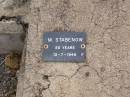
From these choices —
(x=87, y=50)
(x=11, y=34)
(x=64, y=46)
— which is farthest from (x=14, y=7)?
(x=87, y=50)

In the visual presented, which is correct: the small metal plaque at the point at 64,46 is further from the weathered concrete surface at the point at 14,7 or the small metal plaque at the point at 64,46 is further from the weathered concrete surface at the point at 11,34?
the weathered concrete surface at the point at 14,7

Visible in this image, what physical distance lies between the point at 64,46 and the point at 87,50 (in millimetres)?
182

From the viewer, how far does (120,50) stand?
277 centimetres

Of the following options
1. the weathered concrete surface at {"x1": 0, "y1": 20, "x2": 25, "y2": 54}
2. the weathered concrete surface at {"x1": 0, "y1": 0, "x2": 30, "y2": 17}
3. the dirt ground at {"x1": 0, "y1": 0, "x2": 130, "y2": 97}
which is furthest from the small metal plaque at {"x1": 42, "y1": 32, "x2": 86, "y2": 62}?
the weathered concrete surface at {"x1": 0, "y1": 0, "x2": 30, "y2": 17}

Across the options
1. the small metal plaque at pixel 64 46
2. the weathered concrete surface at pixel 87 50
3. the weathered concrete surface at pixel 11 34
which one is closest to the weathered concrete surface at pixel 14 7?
the weathered concrete surface at pixel 11 34

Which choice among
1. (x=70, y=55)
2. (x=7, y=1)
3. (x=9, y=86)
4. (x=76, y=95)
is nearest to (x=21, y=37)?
(x=7, y=1)

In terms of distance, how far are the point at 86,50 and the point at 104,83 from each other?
0.29m

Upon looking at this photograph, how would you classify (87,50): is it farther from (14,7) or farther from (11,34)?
(14,7)

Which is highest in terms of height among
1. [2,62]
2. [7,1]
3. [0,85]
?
[7,1]

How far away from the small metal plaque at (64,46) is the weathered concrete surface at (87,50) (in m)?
0.04

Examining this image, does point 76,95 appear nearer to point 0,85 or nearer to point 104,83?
point 104,83

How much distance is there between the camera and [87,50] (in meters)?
2.77

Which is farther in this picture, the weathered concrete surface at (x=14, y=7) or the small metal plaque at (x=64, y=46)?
the weathered concrete surface at (x=14, y=7)

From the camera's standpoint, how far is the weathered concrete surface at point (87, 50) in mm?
2674
